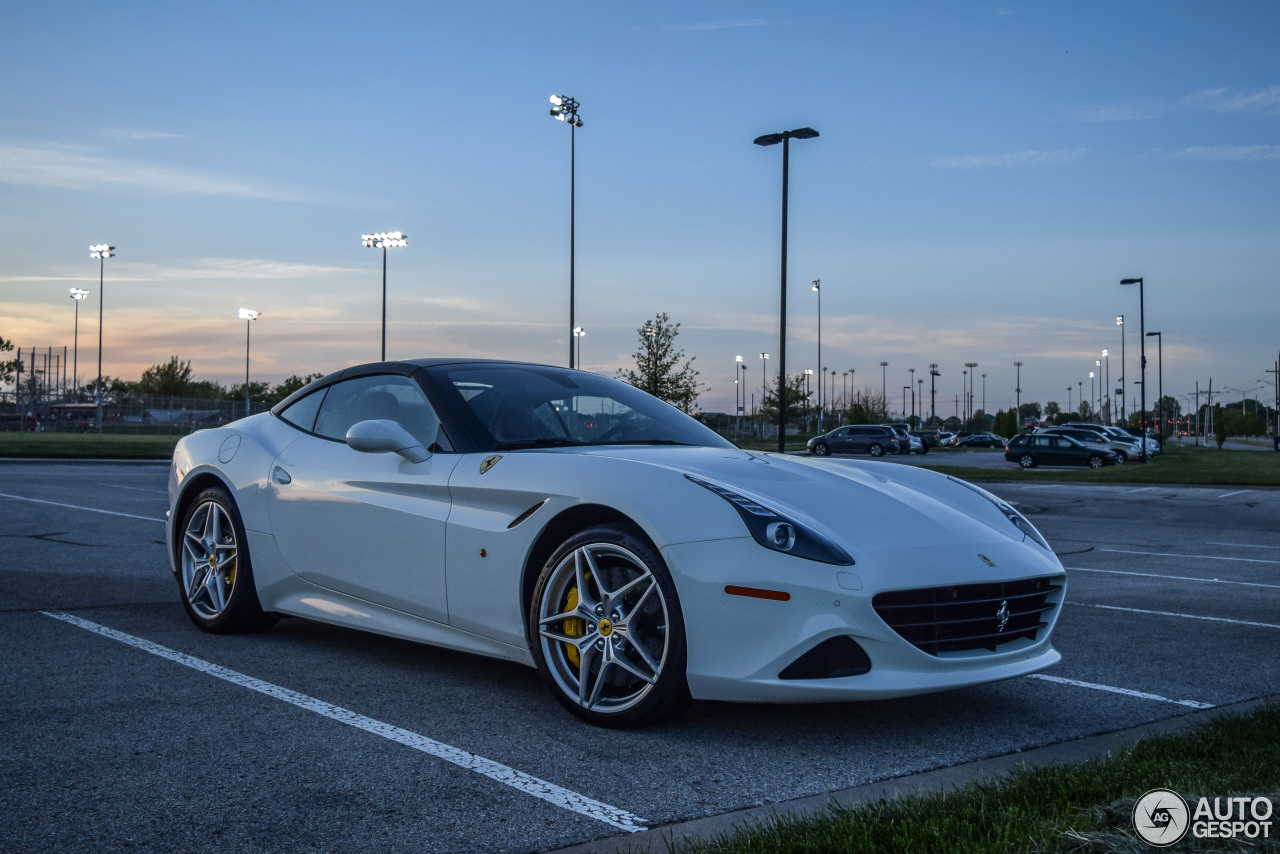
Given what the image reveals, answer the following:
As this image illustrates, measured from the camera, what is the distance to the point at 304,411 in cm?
556

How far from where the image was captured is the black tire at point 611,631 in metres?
3.71

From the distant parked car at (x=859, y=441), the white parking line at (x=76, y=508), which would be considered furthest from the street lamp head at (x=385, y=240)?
→ the white parking line at (x=76, y=508)

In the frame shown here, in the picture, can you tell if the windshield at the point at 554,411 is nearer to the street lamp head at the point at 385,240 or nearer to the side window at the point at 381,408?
the side window at the point at 381,408

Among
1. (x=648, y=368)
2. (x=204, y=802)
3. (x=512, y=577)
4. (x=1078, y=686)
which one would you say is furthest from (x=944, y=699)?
(x=648, y=368)

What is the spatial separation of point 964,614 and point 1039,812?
1.00 metres

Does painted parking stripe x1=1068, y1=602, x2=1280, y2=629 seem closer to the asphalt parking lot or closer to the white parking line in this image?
the asphalt parking lot

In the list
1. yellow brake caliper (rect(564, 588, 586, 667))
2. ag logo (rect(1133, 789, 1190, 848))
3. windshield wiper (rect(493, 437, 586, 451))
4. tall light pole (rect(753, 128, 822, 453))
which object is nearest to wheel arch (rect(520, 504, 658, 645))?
yellow brake caliper (rect(564, 588, 586, 667))

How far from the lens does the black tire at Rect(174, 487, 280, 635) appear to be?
17.6 feet

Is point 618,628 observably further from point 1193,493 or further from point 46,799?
point 1193,493

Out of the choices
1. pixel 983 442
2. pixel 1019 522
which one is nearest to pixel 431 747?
pixel 1019 522

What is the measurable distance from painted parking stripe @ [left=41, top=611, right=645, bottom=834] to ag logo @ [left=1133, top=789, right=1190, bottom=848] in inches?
49.5

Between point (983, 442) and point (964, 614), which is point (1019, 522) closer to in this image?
Answer: point (964, 614)

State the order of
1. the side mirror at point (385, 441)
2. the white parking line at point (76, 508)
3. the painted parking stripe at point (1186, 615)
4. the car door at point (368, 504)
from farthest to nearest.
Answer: the white parking line at point (76, 508), the painted parking stripe at point (1186, 615), the side mirror at point (385, 441), the car door at point (368, 504)

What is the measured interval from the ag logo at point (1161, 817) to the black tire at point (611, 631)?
148cm
